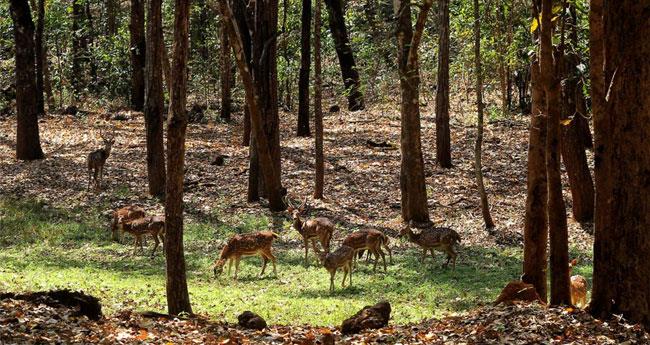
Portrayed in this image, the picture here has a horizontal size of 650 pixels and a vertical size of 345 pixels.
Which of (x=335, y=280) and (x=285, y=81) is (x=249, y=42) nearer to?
(x=335, y=280)

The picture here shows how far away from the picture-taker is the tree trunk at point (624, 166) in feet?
32.1

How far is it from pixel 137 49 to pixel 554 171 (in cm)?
2331

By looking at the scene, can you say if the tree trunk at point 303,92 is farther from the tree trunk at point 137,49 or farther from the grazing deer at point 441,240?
the grazing deer at point 441,240

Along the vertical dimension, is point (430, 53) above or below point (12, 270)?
above

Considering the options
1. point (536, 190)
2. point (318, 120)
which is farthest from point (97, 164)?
point (536, 190)

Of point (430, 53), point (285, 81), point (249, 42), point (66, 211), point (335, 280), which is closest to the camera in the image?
point (335, 280)

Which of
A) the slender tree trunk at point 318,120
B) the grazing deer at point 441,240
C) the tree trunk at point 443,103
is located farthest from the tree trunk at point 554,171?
the tree trunk at point 443,103

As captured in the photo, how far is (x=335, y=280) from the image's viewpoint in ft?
55.3

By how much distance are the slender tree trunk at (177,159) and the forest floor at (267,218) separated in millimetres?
945

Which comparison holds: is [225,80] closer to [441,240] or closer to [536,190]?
[441,240]

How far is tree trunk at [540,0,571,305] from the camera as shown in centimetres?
1083

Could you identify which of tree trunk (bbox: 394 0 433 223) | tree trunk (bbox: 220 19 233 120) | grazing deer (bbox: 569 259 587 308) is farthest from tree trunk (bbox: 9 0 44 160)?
grazing deer (bbox: 569 259 587 308)

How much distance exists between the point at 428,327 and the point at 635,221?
9.31 feet

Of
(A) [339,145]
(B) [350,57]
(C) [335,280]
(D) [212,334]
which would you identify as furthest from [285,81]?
(D) [212,334]
